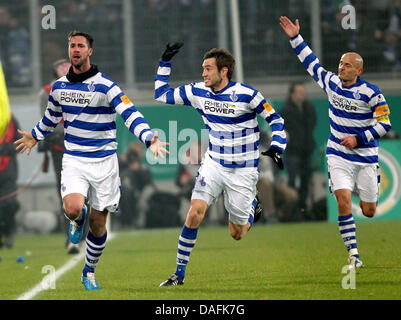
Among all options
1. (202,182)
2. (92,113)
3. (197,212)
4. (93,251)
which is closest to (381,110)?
(202,182)

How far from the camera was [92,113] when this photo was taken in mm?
9750

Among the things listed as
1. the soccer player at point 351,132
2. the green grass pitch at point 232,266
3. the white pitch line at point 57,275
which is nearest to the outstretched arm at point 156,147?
the green grass pitch at point 232,266

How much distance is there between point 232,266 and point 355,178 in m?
1.63

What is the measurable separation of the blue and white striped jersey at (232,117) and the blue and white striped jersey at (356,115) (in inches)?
54.3

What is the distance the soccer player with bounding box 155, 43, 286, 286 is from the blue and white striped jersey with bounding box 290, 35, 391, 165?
1.39 meters

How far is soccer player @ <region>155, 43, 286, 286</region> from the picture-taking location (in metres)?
10.1

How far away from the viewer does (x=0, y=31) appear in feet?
64.4

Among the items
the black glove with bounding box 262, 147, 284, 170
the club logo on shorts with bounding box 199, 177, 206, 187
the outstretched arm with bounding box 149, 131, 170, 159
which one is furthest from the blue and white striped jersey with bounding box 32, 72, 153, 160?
the black glove with bounding box 262, 147, 284, 170

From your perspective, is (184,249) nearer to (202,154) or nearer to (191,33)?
(202,154)

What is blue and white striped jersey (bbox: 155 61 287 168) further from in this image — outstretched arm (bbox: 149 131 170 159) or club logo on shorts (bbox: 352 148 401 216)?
club logo on shorts (bbox: 352 148 401 216)

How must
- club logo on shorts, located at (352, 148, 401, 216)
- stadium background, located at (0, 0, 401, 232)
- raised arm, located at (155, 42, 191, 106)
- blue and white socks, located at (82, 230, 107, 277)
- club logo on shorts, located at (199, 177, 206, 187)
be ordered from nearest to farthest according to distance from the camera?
blue and white socks, located at (82, 230, 107, 277), club logo on shorts, located at (199, 177, 206, 187), raised arm, located at (155, 42, 191, 106), club logo on shorts, located at (352, 148, 401, 216), stadium background, located at (0, 0, 401, 232)

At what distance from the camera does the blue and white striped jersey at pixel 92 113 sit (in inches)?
381

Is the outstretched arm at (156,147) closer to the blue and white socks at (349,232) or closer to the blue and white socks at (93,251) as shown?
the blue and white socks at (93,251)
